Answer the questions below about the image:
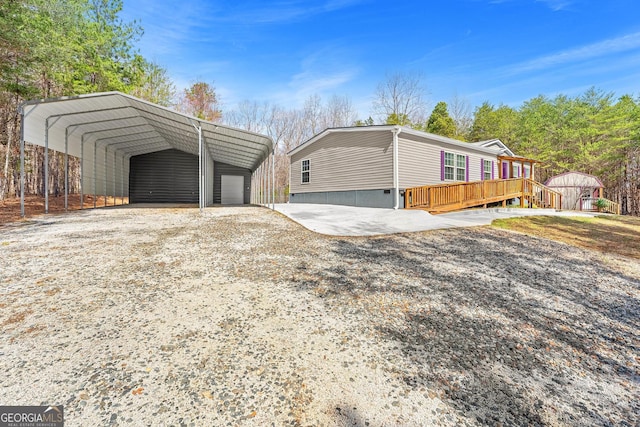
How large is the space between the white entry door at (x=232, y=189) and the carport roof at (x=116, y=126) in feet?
14.5

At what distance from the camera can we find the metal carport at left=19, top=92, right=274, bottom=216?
27.5 ft

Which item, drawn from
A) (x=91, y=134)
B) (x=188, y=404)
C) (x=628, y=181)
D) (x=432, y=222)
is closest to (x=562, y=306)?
(x=188, y=404)

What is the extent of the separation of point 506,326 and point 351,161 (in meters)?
10.7

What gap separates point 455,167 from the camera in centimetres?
1349

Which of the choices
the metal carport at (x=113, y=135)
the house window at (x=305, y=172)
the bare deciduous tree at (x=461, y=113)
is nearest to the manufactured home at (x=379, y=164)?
the house window at (x=305, y=172)

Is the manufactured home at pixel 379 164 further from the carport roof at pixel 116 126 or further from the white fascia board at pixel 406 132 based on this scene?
the carport roof at pixel 116 126

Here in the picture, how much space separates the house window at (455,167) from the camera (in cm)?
1311

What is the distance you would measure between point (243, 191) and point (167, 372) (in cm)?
1855

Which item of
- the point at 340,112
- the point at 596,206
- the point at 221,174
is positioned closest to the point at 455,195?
the point at 221,174

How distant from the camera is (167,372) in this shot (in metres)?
1.76

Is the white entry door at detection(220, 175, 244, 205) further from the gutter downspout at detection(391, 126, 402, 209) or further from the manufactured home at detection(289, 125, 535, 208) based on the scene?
the gutter downspout at detection(391, 126, 402, 209)

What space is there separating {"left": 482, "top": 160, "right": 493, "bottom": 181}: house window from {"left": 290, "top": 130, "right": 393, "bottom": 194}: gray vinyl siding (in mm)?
7595

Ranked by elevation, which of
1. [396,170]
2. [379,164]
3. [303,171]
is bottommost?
[396,170]

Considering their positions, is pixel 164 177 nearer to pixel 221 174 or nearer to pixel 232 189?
pixel 221 174
